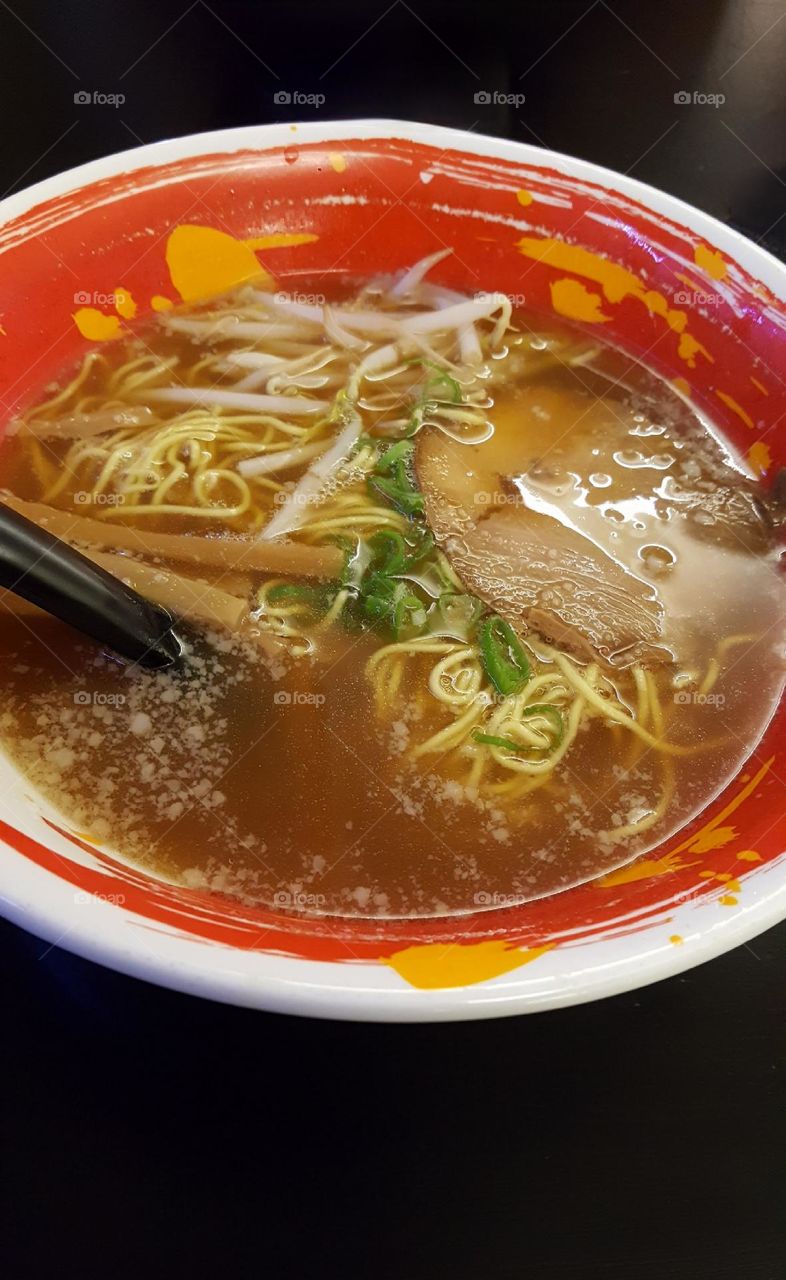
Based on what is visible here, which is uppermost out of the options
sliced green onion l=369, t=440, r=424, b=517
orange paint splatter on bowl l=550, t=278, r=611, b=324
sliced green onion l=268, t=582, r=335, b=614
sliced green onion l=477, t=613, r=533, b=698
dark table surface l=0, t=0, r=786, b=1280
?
orange paint splatter on bowl l=550, t=278, r=611, b=324

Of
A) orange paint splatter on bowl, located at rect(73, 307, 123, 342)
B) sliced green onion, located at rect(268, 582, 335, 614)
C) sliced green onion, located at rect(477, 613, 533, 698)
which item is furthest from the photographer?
orange paint splatter on bowl, located at rect(73, 307, 123, 342)

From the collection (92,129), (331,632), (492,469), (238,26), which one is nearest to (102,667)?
(331,632)

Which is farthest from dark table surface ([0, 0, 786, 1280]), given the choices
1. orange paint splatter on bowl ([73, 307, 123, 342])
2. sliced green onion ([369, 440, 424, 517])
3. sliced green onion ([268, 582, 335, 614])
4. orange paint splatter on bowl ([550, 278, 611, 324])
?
orange paint splatter on bowl ([550, 278, 611, 324])

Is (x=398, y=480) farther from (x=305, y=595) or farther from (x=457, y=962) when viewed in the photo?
(x=457, y=962)

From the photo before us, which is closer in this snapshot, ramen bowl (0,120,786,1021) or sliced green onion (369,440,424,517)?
ramen bowl (0,120,786,1021)

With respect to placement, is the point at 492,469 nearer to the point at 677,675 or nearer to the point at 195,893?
the point at 677,675

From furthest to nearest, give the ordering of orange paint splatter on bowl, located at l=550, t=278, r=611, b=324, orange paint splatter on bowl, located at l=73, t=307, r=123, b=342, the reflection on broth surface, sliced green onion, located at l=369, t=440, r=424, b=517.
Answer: orange paint splatter on bowl, located at l=550, t=278, r=611, b=324, orange paint splatter on bowl, located at l=73, t=307, r=123, b=342, sliced green onion, located at l=369, t=440, r=424, b=517, the reflection on broth surface

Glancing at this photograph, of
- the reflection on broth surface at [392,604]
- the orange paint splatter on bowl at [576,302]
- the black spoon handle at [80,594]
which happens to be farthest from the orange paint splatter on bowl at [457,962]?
the orange paint splatter on bowl at [576,302]

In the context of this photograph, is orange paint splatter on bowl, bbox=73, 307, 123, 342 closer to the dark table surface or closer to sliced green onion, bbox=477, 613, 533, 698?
sliced green onion, bbox=477, 613, 533, 698
